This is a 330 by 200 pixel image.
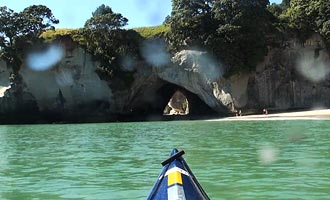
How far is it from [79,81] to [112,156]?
32.3 meters

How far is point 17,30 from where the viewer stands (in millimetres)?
43438

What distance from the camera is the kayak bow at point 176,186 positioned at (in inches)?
166

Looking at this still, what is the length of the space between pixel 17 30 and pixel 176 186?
4202cm

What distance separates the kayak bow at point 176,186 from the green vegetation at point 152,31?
1474 inches

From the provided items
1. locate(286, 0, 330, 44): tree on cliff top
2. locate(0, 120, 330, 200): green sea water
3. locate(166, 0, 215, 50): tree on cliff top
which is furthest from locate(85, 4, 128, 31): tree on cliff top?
locate(0, 120, 330, 200): green sea water

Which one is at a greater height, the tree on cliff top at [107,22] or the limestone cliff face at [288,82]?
the tree on cliff top at [107,22]

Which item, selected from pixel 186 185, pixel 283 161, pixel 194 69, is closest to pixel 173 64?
pixel 194 69

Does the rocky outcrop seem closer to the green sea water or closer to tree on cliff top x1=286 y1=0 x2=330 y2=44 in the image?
tree on cliff top x1=286 y1=0 x2=330 y2=44

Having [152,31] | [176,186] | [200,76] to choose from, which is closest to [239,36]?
[200,76]

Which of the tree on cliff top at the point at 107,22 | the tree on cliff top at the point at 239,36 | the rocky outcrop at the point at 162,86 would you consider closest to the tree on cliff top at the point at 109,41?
the tree on cliff top at the point at 107,22

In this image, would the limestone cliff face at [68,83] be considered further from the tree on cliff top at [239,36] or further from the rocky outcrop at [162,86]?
the tree on cliff top at [239,36]

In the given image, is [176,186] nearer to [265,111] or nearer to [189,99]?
[265,111]

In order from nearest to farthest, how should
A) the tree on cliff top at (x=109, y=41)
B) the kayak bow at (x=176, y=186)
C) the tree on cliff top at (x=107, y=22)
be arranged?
the kayak bow at (x=176, y=186) < the tree on cliff top at (x=107, y=22) < the tree on cliff top at (x=109, y=41)

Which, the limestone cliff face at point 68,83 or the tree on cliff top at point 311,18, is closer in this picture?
the tree on cliff top at point 311,18
